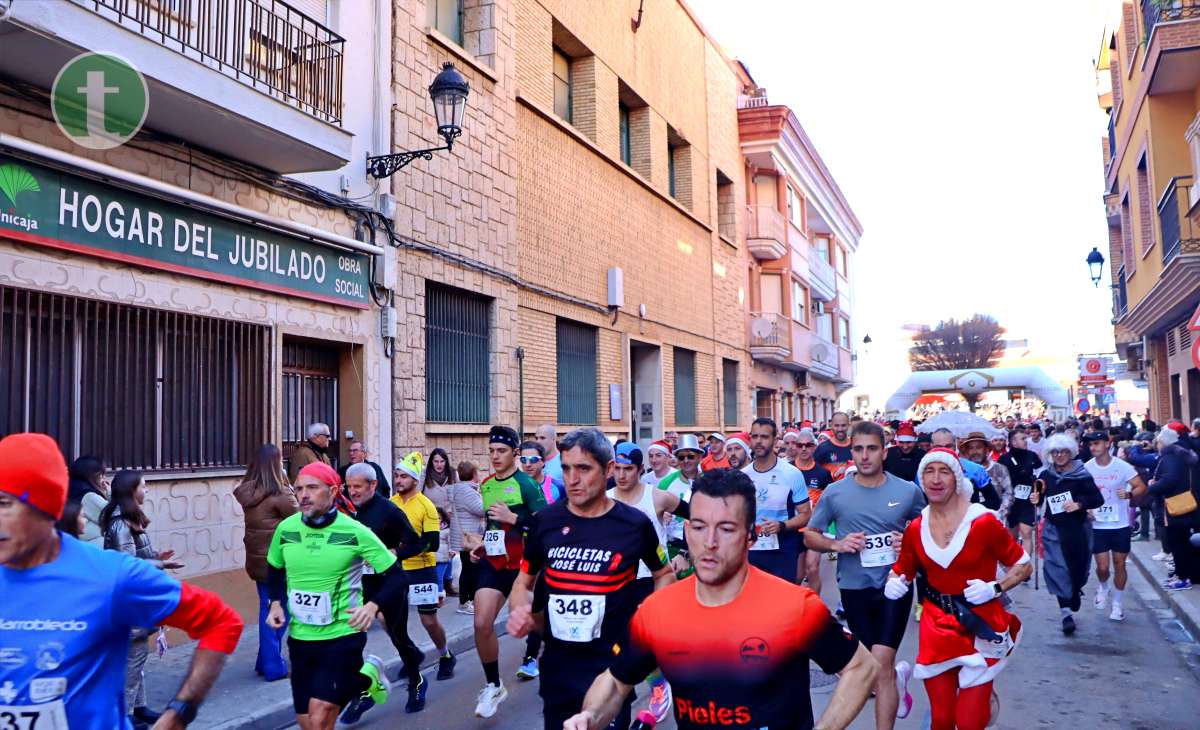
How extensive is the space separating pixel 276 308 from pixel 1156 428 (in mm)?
17659

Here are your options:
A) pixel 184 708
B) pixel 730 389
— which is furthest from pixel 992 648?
pixel 730 389

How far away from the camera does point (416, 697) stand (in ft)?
24.4

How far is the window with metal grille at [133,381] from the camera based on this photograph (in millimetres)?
8273

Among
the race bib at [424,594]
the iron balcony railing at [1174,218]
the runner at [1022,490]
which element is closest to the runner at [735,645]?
the race bib at [424,594]

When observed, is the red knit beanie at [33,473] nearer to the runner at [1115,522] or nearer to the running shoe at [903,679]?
the running shoe at [903,679]

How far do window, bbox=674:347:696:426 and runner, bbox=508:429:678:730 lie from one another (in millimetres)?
18789

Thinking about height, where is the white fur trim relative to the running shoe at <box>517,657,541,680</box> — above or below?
above

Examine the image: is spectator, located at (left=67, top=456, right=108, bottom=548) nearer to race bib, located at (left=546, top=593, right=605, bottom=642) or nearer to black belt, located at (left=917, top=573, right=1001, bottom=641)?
race bib, located at (left=546, top=593, right=605, bottom=642)

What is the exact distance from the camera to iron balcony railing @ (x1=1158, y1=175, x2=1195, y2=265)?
15.6 metres

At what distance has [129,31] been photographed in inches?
322

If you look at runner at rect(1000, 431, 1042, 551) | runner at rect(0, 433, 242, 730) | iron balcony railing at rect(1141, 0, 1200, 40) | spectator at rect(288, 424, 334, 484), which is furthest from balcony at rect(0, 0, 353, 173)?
iron balcony railing at rect(1141, 0, 1200, 40)

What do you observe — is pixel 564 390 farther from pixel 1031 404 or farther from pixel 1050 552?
pixel 1031 404

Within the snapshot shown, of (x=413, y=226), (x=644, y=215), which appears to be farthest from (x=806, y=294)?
(x=413, y=226)

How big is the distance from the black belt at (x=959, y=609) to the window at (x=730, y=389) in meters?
21.9
